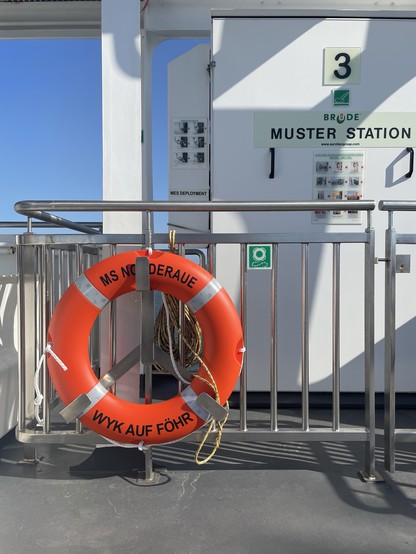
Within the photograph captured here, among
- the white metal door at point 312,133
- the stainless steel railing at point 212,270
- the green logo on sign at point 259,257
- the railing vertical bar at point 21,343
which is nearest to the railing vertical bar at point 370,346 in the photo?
the stainless steel railing at point 212,270

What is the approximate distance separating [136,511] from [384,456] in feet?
3.45

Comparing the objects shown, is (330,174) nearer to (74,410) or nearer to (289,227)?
(289,227)

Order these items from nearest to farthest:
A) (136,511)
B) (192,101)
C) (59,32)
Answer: (136,511) < (192,101) < (59,32)

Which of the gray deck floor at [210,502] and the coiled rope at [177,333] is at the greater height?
the coiled rope at [177,333]

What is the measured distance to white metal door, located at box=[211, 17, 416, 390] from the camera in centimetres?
251

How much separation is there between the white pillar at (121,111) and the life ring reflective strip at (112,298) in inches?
33.6

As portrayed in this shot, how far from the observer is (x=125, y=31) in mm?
2340

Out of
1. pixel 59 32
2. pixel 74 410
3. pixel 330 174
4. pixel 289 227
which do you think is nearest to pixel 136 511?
pixel 74 410

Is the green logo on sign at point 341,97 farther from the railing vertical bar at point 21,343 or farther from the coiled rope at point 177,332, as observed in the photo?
the railing vertical bar at point 21,343

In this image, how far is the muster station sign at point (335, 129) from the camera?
2.52 meters

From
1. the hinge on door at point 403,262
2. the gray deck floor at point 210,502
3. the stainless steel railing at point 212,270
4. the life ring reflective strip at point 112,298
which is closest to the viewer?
the gray deck floor at point 210,502

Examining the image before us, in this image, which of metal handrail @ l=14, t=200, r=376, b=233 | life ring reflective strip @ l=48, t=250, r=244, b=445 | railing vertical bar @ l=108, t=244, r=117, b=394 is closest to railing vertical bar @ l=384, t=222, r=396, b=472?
metal handrail @ l=14, t=200, r=376, b=233

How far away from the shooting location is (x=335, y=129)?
8.28 feet

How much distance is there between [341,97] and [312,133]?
0.25 meters
